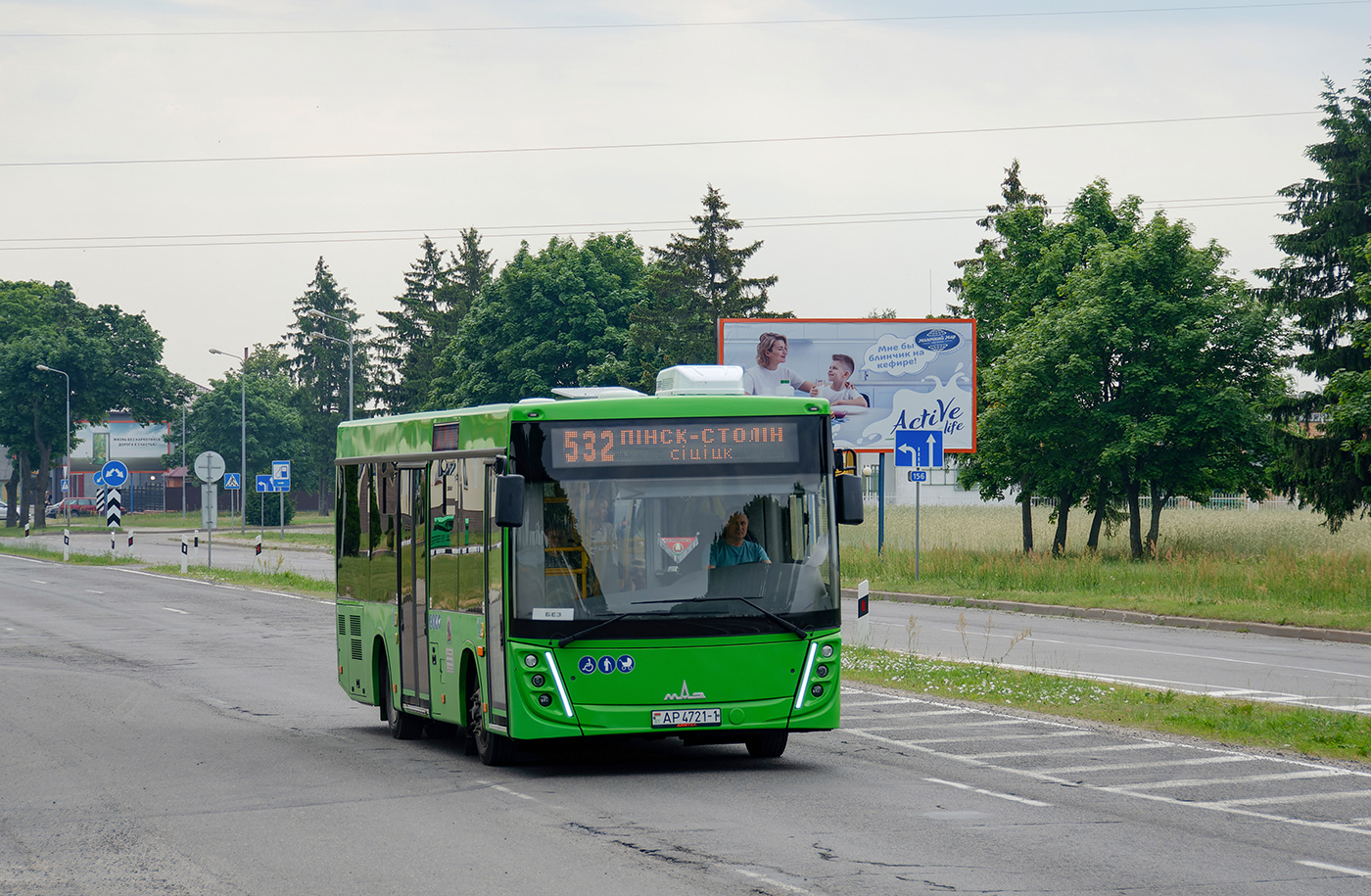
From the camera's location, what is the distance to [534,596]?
11031 mm

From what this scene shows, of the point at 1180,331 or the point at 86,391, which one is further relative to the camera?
the point at 86,391

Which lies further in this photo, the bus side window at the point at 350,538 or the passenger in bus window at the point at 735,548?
the bus side window at the point at 350,538

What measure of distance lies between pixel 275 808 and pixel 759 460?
13.0ft

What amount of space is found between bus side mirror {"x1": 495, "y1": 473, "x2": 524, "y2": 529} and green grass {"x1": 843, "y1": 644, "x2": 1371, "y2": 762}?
19.0 ft

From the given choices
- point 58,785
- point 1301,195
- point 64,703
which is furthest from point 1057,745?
point 1301,195

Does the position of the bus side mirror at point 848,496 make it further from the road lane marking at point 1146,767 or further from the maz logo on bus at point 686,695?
the road lane marking at point 1146,767

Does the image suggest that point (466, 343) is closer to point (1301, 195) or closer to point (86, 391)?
point (86, 391)

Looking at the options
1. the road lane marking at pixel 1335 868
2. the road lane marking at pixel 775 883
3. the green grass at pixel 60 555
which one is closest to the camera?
the road lane marking at pixel 775 883

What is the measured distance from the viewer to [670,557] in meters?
11.2

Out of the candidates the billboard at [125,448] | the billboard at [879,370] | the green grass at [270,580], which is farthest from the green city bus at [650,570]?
the billboard at [125,448]

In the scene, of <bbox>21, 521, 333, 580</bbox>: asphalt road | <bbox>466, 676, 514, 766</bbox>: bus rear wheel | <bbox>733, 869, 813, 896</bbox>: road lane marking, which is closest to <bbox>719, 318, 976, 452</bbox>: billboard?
<bbox>21, 521, 333, 580</bbox>: asphalt road

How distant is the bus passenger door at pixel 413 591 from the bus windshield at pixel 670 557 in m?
2.12

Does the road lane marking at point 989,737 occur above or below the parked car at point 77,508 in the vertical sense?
below

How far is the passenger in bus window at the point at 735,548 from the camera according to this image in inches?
442
